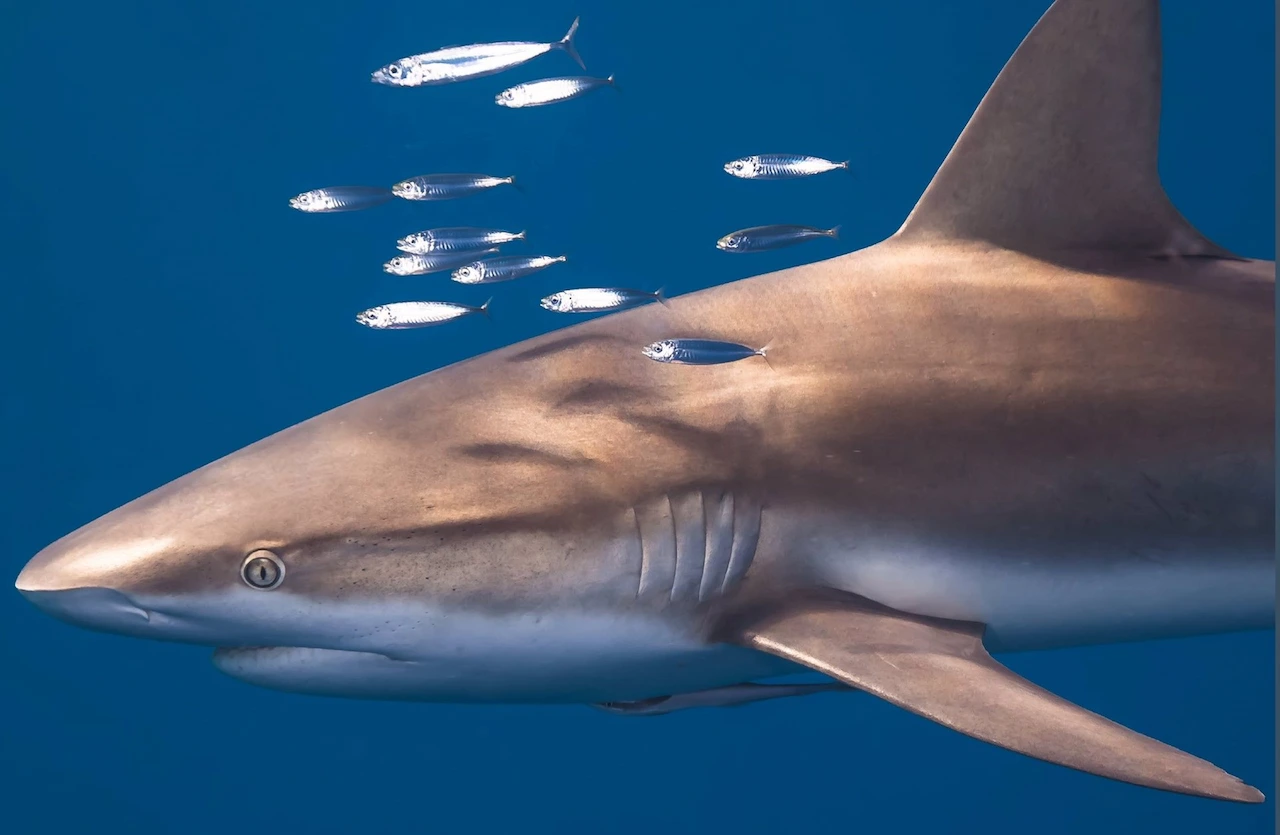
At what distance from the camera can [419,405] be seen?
6.99 ft

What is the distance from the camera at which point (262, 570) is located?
1.69 meters

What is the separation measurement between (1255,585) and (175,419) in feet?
25.7

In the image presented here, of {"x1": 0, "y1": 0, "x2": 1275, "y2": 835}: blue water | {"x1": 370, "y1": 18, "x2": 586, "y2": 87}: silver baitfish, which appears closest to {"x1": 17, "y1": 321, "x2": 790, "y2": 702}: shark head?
{"x1": 370, "y1": 18, "x2": 586, "y2": 87}: silver baitfish

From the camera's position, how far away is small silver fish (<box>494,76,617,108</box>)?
11.0 feet

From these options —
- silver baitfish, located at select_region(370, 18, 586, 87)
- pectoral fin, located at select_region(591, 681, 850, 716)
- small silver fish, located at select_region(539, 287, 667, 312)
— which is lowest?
pectoral fin, located at select_region(591, 681, 850, 716)

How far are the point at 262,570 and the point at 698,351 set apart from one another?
1.01m

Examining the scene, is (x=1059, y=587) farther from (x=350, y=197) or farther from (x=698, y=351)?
(x=350, y=197)

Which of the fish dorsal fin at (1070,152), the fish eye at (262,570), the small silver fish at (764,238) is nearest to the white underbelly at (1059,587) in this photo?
the fish dorsal fin at (1070,152)

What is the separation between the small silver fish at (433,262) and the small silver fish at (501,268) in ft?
0.11

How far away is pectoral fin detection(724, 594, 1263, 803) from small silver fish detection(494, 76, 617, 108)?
2.10 meters

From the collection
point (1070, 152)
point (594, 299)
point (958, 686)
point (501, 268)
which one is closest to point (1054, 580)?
point (958, 686)

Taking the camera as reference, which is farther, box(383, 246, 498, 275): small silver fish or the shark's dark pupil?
box(383, 246, 498, 275): small silver fish

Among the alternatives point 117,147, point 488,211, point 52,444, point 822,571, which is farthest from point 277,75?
point 822,571

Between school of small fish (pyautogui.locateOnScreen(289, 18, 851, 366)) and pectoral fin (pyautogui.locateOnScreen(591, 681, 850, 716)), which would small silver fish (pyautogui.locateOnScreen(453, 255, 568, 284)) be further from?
pectoral fin (pyautogui.locateOnScreen(591, 681, 850, 716))
